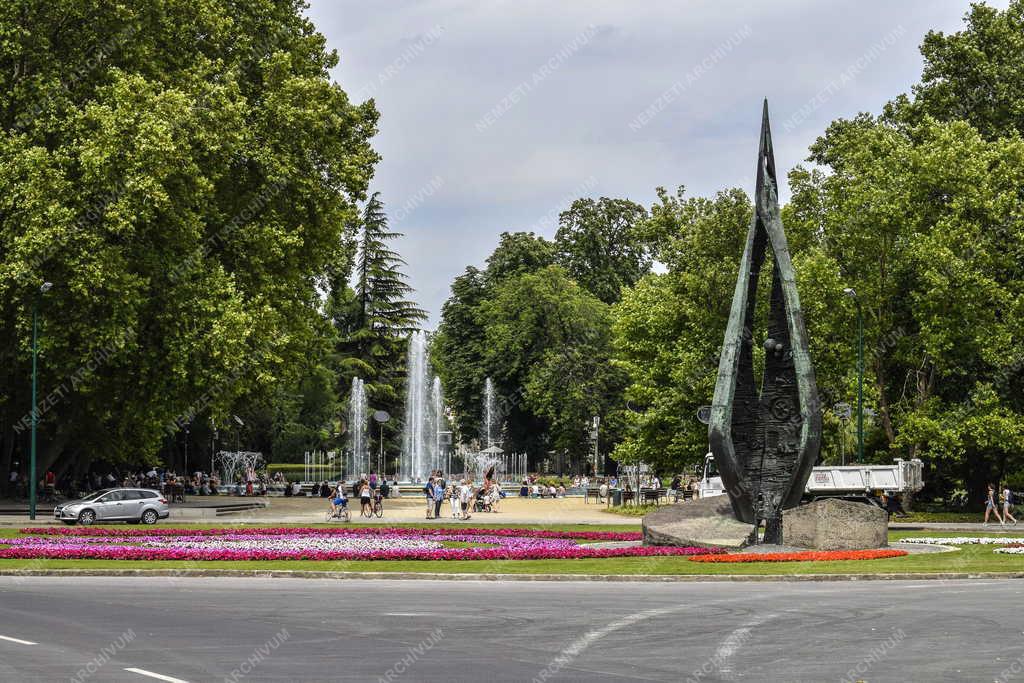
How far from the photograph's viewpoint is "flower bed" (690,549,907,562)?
24.4 meters

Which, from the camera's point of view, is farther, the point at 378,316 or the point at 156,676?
the point at 378,316

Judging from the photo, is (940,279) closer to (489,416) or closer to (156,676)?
(156,676)

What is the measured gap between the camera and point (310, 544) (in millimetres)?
28859

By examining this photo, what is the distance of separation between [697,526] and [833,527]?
278cm

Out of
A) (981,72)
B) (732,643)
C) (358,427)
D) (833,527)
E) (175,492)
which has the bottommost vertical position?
(732,643)

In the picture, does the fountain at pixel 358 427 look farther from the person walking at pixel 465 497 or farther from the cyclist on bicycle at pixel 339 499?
the cyclist on bicycle at pixel 339 499

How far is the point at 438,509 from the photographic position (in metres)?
44.5

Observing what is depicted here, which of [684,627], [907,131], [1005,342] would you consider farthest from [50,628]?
[907,131]

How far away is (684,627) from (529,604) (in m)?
3.24

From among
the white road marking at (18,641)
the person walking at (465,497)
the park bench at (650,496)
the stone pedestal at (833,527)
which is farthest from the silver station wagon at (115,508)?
the white road marking at (18,641)

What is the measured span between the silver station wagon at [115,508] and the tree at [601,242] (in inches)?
2150

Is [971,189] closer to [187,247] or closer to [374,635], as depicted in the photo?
[187,247]

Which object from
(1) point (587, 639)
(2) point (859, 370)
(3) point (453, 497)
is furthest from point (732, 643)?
(2) point (859, 370)

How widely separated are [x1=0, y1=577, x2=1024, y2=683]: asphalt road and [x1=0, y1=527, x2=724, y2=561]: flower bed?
14.8 ft
